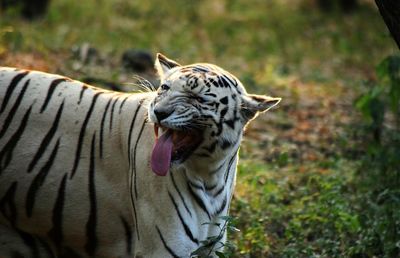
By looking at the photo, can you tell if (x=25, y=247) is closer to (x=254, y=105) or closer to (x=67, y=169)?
(x=67, y=169)

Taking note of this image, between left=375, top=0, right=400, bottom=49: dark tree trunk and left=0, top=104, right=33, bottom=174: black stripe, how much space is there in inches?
84.8

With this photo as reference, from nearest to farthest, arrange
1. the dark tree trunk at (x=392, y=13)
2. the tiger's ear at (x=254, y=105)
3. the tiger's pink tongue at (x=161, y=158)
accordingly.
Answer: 1. the tiger's pink tongue at (x=161, y=158)
2. the tiger's ear at (x=254, y=105)
3. the dark tree trunk at (x=392, y=13)

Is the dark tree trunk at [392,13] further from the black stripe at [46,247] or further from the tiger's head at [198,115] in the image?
the black stripe at [46,247]

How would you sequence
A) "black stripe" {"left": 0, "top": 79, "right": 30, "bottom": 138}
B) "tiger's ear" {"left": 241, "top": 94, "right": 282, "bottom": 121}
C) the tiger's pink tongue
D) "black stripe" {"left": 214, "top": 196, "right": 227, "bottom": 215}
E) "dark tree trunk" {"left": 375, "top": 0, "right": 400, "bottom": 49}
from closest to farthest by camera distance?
the tiger's pink tongue → "tiger's ear" {"left": 241, "top": 94, "right": 282, "bottom": 121} → "black stripe" {"left": 214, "top": 196, "right": 227, "bottom": 215} → "black stripe" {"left": 0, "top": 79, "right": 30, "bottom": 138} → "dark tree trunk" {"left": 375, "top": 0, "right": 400, "bottom": 49}

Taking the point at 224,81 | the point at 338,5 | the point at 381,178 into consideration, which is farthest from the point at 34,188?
the point at 338,5

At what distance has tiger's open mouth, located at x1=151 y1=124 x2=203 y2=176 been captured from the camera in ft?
15.6

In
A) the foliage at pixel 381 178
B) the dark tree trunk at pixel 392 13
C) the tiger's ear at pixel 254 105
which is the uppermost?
the dark tree trunk at pixel 392 13

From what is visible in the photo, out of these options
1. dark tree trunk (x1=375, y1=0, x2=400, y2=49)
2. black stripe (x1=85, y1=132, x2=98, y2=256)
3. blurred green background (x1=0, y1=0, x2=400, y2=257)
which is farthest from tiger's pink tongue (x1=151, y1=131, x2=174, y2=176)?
dark tree trunk (x1=375, y1=0, x2=400, y2=49)

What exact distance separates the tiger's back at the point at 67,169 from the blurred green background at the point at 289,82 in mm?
1104

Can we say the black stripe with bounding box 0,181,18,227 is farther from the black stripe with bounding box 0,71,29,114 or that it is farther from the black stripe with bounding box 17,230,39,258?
the black stripe with bounding box 0,71,29,114

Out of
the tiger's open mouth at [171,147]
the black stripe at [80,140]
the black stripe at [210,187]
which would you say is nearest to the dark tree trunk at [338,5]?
the black stripe at [80,140]

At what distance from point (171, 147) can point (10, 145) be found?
1.09m

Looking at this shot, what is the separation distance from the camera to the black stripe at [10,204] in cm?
536

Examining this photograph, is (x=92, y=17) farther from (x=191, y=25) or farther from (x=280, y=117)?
(x=280, y=117)
